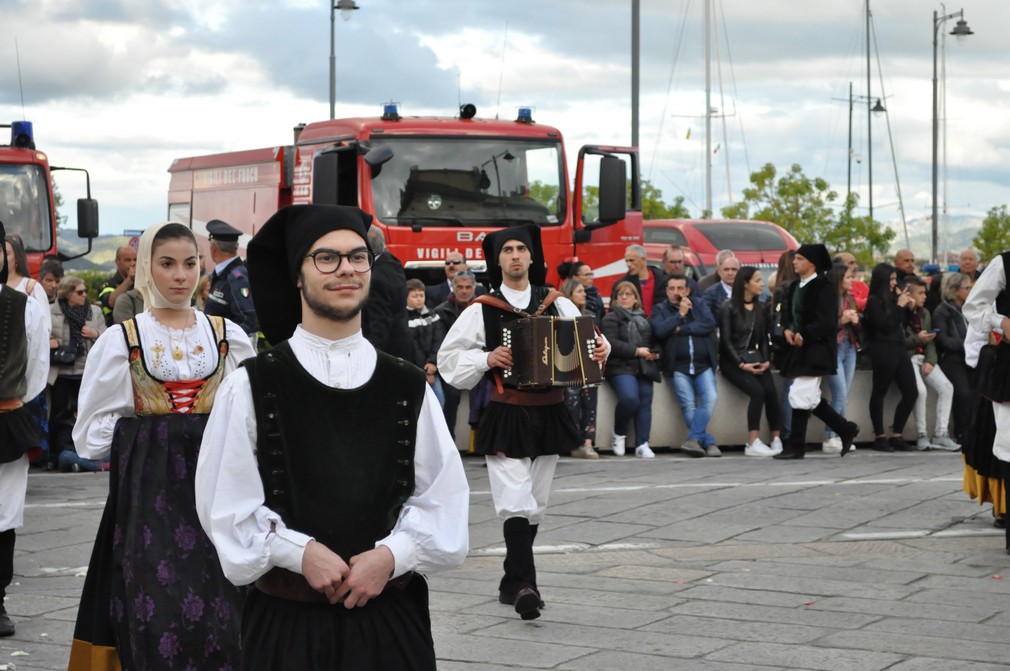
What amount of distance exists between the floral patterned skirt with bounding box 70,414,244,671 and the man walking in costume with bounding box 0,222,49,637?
1.68m

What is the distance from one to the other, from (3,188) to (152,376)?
13058 mm

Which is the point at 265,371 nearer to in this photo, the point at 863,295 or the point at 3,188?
the point at 863,295

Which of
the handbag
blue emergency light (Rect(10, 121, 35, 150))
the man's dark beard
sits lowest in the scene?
the handbag

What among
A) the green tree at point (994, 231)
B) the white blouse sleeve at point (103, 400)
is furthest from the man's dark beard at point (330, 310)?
the green tree at point (994, 231)

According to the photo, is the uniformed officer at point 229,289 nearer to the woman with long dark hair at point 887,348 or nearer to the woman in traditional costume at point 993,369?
the woman in traditional costume at point 993,369

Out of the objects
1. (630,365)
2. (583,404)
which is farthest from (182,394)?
(630,365)

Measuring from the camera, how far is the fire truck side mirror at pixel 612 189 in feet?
54.4

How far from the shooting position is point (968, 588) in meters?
7.96

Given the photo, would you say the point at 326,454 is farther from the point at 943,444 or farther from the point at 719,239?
the point at 719,239

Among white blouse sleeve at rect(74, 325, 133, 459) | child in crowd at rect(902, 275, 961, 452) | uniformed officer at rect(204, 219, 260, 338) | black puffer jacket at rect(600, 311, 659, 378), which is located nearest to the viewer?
white blouse sleeve at rect(74, 325, 133, 459)

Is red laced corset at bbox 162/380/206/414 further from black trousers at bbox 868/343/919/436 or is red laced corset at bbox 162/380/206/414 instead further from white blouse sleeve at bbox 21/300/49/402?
black trousers at bbox 868/343/919/436

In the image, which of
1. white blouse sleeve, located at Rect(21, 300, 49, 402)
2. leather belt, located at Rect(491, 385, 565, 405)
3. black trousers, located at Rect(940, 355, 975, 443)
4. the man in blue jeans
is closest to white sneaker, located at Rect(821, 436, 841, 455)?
the man in blue jeans

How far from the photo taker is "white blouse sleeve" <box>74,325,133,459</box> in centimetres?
542

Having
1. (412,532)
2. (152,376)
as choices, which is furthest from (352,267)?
(152,376)
